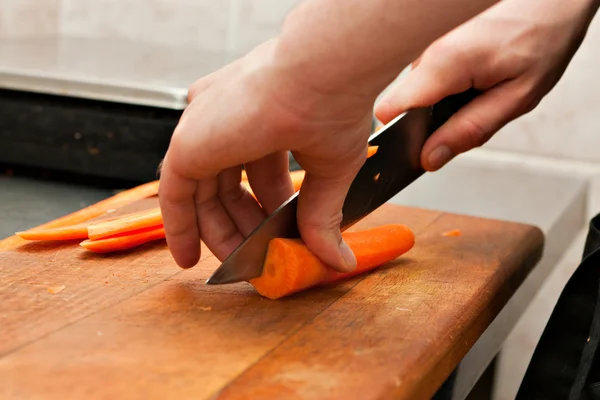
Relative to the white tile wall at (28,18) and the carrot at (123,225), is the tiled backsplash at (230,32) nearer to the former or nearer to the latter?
the white tile wall at (28,18)

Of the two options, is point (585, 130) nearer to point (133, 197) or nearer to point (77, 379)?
point (133, 197)

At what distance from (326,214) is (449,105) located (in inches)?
15.6

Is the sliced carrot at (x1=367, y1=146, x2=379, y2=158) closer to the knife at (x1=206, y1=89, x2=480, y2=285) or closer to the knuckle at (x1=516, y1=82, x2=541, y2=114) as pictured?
the knife at (x1=206, y1=89, x2=480, y2=285)

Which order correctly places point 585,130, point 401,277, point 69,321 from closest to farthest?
point 69,321 → point 401,277 → point 585,130

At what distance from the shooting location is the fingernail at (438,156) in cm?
123

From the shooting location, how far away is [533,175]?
1.93 metres

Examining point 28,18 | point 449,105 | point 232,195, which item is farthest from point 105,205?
point 28,18

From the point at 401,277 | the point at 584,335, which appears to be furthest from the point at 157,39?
the point at 584,335

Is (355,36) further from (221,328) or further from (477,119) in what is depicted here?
(477,119)

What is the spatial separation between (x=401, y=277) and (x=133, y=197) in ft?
1.81

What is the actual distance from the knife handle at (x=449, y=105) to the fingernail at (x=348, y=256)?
336 millimetres

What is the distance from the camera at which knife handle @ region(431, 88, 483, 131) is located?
1234 millimetres

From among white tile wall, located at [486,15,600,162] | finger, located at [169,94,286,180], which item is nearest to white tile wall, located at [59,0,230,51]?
white tile wall, located at [486,15,600,162]

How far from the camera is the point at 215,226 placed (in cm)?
103
